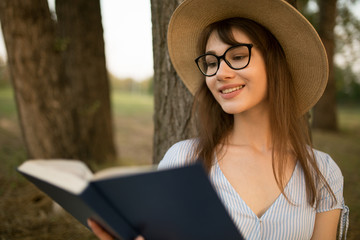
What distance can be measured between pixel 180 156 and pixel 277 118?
602 millimetres

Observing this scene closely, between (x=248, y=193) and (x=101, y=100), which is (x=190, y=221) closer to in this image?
(x=248, y=193)

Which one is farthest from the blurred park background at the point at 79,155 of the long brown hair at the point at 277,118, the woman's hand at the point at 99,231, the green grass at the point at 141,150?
the woman's hand at the point at 99,231

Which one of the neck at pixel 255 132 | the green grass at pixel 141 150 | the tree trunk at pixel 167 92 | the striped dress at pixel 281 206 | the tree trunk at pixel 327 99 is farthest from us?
the tree trunk at pixel 327 99

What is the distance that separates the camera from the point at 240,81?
57.2 inches

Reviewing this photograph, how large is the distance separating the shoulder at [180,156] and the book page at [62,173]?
0.64m

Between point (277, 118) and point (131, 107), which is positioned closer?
point (277, 118)

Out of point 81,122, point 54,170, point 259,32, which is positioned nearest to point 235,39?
point 259,32

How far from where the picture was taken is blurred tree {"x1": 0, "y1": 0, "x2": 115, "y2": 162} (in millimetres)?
3555

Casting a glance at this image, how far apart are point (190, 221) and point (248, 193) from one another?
56cm

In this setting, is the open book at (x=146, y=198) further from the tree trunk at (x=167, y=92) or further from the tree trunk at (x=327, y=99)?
the tree trunk at (x=327, y=99)

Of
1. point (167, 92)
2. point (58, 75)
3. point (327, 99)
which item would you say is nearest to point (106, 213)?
point (167, 92)

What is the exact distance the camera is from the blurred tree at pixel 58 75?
11.7 ft

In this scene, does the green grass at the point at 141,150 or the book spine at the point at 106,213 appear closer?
the book spine at the point at 106,213

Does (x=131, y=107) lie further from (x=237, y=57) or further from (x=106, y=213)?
(x=106, y=213)
